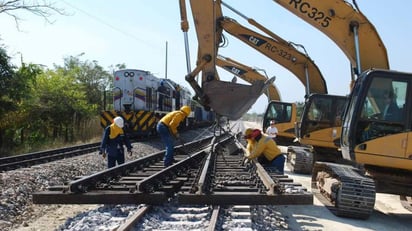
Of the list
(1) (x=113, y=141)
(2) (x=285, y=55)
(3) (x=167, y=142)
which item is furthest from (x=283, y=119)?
(1) (x=113, y=141)

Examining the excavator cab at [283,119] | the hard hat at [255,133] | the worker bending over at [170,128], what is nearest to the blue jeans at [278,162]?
the hard hat at [255,133]

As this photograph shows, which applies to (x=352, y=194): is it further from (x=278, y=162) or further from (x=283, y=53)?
(x=283, y=53)

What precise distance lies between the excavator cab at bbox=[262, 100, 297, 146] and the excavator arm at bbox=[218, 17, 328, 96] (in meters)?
3.02

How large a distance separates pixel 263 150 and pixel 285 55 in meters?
7.33

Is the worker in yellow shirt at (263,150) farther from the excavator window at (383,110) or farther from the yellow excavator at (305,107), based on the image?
the yellow excavator at (305,107)

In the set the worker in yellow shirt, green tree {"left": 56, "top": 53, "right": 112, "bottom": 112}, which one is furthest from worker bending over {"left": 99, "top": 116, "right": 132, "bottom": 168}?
green tree {"left": 56, "top": 53, "right": 112, "bottom": 112}

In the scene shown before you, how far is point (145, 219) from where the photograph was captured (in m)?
5.77

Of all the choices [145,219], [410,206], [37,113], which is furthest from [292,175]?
[37,113]

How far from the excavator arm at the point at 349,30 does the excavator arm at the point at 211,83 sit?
1752mm

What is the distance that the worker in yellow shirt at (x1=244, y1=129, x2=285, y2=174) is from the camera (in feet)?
29.2

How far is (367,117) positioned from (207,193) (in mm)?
3502

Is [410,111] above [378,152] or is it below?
above

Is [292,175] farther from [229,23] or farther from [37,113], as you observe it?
[37,113]

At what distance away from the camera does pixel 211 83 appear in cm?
930
